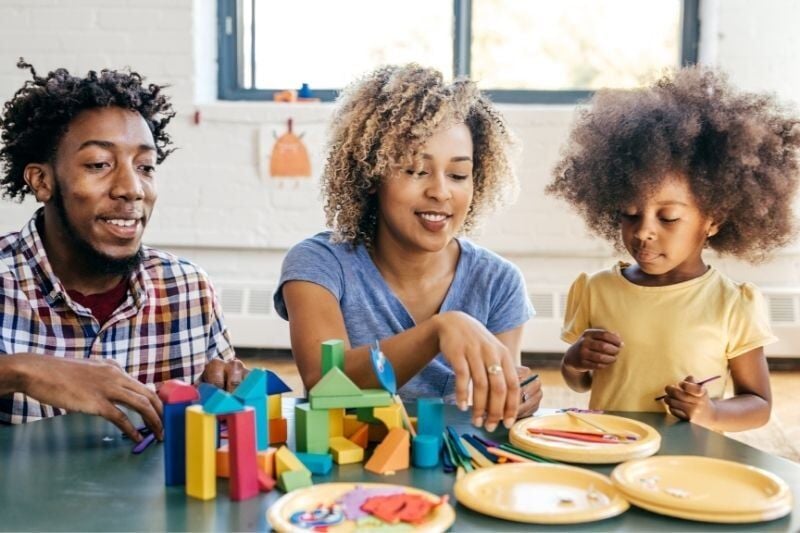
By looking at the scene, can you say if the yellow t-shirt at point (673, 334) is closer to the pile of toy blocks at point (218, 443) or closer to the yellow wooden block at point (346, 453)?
the yellow wooden block at point (346, 453)

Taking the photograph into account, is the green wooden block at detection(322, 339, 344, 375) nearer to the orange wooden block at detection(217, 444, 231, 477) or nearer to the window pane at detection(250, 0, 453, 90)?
the orange wooden block at detection(217, 444, 231, 477)

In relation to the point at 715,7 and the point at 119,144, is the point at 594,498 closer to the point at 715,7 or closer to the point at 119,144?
the point at 119,144

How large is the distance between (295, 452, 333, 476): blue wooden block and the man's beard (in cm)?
78

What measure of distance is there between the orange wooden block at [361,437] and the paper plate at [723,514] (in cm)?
35

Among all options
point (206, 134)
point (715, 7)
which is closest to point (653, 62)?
point (715, 7)

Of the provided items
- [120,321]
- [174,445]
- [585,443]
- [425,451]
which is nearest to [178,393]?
[174,445]

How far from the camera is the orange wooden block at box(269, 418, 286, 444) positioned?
1.19 meters

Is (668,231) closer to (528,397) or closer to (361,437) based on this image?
(528,397)

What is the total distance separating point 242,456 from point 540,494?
0.32 m

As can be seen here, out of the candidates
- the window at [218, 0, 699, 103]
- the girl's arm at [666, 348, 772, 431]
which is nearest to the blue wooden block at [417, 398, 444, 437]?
the girl's arm at [666, 348, 772, 431]

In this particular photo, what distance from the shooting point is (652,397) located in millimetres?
1616

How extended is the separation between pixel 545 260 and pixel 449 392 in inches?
97.9

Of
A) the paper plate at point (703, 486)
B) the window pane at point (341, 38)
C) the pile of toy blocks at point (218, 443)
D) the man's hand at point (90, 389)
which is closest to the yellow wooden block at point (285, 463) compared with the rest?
the pile of toy blocks at point (218, 443)

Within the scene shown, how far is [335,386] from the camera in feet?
3.63
